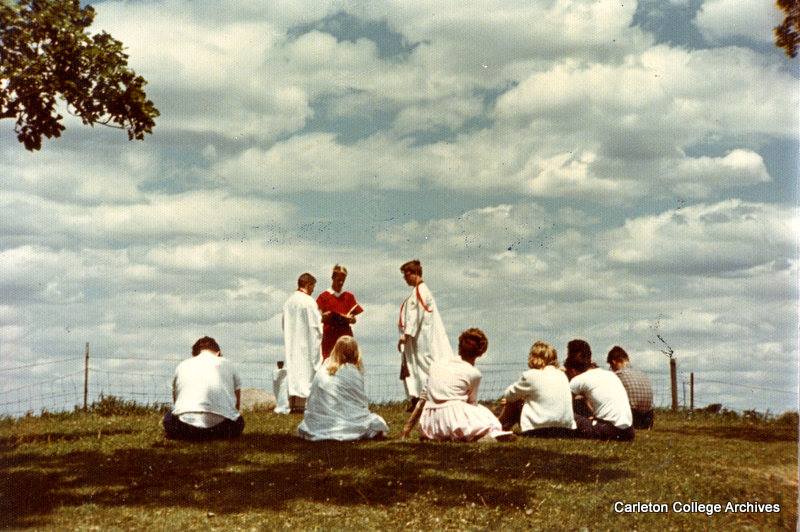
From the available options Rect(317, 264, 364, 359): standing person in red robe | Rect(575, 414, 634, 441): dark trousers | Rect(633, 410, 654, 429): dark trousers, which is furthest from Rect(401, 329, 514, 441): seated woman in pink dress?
Rect(317, 264, 364, 359): standing person in red robe

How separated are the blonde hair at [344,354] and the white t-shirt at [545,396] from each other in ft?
7.33

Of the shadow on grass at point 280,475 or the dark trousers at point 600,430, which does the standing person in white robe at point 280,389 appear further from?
the dark trousers at point 600,430

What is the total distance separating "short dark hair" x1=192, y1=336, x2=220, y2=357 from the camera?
1227 cm

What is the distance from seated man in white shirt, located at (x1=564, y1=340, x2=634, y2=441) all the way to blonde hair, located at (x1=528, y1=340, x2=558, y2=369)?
473mm

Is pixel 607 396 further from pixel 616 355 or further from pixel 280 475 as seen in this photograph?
pixel 280 475

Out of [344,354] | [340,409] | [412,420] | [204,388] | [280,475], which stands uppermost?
[344,354]

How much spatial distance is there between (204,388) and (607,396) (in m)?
5.60

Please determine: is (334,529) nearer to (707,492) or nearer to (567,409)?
(707,492)

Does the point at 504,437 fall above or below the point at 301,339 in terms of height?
below

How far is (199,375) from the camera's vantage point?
1184 cm

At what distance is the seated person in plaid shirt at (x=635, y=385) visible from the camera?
13453 mm

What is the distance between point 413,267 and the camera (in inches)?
628

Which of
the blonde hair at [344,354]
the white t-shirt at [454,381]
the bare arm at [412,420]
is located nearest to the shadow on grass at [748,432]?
the white t-shirt at [454,381]

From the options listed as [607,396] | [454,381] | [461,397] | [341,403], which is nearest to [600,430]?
[607,396]
